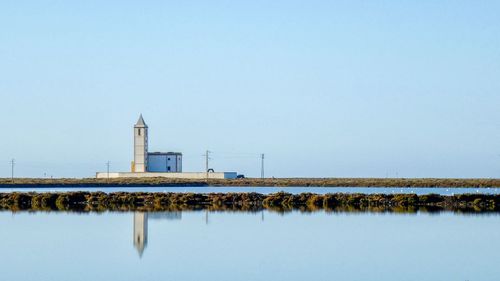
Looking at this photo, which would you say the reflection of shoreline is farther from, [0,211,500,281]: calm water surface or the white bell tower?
the white bell tower

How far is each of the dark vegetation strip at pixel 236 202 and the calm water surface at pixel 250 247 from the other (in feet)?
20.9

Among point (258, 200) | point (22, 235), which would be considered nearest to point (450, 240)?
point (22, 235)

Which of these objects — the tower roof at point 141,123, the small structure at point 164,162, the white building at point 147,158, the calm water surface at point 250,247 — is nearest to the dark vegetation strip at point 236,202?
the calm water surface at point 250,247

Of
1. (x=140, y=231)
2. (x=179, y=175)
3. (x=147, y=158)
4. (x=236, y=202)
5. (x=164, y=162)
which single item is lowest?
(x=140, y=231)

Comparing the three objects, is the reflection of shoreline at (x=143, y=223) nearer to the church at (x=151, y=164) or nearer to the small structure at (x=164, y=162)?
the church at (x=151, y=164)

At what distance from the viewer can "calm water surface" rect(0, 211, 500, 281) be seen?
25.5 meters

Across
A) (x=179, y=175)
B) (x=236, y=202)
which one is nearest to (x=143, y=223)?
(x=236, y=202)

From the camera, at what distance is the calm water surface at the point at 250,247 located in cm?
2547

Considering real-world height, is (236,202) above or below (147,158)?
below

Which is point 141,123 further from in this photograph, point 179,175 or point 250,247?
point 250,247

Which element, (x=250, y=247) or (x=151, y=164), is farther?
(x=151, y=164)

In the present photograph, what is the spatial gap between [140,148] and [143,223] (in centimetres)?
7683

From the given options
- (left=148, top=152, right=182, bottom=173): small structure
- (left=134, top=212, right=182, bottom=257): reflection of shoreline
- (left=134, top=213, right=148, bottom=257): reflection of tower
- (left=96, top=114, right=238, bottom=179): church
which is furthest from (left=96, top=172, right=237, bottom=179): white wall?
(left=134, top=213, right=148, bottom=257): reflection of tower

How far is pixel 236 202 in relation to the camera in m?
58.8
